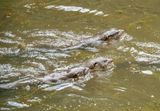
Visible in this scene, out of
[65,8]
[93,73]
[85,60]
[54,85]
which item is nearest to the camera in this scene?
[54,85]

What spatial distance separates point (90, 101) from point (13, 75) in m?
1.99

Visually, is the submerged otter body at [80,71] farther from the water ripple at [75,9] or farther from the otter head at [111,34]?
the water ripple at [75,9]

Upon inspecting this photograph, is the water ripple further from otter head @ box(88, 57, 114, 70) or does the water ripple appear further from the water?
otter head @ box(88, 57, 114, 70)

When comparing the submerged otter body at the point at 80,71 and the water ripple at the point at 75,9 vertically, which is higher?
the water ripple at the point at 75,9

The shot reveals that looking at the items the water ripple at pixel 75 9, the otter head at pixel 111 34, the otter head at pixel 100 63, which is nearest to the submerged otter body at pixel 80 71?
the otter head at pixel 100 63

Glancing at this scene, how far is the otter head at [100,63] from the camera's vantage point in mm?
9781

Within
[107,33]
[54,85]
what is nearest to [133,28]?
[107,33]

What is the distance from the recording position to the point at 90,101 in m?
8.45

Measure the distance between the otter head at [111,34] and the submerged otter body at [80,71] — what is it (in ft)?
5.40

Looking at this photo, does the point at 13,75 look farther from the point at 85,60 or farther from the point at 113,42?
the point at 113,42

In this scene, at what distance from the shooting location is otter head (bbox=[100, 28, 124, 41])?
1163 cm

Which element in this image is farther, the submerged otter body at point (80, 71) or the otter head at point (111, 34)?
the otter head at point (111, 34)

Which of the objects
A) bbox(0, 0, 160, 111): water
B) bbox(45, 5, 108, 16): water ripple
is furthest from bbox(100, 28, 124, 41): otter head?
bbox(45, 5, 108, 16): water ripple

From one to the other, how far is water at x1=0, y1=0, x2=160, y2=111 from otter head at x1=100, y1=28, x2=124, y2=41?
30cm
